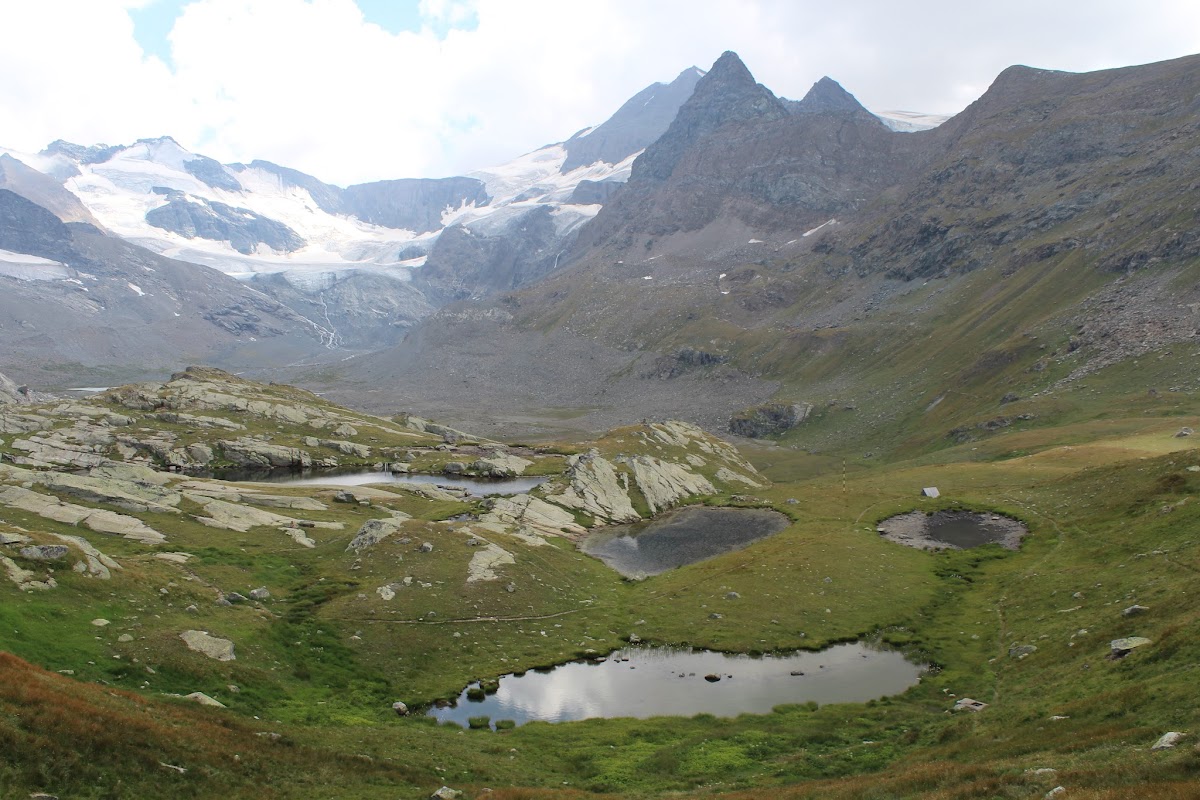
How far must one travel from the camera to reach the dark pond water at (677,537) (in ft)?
250

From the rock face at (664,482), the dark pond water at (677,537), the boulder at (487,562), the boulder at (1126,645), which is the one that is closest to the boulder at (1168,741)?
the boulder at (1126,645)

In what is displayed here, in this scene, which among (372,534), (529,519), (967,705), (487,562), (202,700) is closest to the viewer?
(202,700)

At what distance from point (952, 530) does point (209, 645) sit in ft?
234

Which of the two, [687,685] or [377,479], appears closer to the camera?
[687,685]

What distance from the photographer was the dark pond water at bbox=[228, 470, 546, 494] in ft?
371

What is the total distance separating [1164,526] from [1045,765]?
41.9 meters

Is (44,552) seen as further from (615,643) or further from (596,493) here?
(596,493)

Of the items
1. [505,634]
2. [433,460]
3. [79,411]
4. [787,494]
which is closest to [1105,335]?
[787,494]

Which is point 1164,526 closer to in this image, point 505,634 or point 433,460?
point 505,634

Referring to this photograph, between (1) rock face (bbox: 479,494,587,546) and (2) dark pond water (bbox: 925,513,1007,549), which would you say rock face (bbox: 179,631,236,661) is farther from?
(2) dark pond water (bbox: 925,513,1007,549)

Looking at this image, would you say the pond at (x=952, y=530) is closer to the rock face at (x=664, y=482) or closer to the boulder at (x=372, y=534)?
the rock face at (x=664, y=482)

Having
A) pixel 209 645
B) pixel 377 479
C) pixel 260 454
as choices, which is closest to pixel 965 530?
pixel 209 645

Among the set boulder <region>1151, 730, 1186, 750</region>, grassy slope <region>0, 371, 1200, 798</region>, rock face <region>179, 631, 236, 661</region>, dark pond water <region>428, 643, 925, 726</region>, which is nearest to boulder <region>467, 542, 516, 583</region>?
grassy slope <region>0, 371, 1200, 798</region>

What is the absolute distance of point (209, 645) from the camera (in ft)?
124
